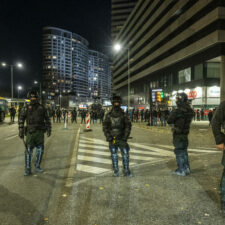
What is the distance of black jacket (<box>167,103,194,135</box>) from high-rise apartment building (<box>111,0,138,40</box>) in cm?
10858

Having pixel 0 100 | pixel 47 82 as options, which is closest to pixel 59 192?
pixel 0 100

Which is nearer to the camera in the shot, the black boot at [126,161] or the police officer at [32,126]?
the black boot at [126,161]

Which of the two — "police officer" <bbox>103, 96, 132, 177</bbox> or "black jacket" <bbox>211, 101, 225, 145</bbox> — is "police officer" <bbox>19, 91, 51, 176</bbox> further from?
"black jacket" <bbox>211, 101, 225, 145</bbox>

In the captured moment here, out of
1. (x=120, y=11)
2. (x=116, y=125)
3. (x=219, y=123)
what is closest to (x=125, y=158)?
(x=116, y=125)

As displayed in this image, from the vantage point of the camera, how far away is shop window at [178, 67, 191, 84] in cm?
3784

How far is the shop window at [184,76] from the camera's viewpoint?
37844 millimetres

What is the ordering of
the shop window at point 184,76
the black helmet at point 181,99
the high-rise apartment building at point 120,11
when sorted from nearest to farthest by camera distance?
1. the black helmet at point 181,99
2. the shop window at point 184,76
3. the high-rise apartment building at point 120,11

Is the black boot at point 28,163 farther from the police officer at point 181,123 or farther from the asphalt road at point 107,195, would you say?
the police officer at point 181,123

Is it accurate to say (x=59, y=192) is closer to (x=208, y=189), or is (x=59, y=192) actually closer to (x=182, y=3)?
(x=208, y=189)

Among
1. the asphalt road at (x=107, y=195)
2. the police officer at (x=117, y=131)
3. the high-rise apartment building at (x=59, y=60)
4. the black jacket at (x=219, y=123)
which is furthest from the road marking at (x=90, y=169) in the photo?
the high-rise apartment building at (x=59, y=60)

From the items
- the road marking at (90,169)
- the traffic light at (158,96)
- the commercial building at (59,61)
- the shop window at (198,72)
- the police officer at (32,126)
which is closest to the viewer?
the police officer at (32,126)

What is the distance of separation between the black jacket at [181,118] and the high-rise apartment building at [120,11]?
109 meters

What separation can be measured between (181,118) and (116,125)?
4.83 feet

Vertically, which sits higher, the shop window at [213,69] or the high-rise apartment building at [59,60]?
the high-rise apartment building at [59,60]
